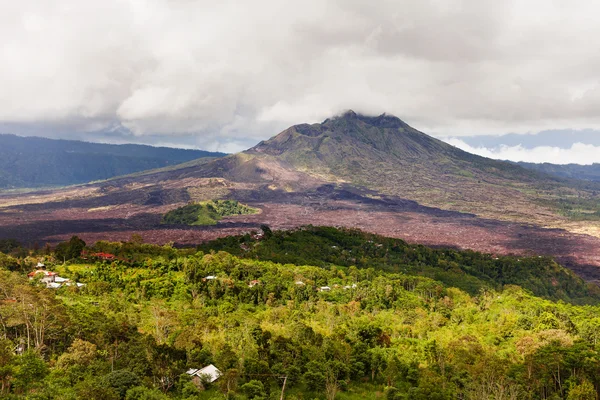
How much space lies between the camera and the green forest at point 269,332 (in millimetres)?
23688

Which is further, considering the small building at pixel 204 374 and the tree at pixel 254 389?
the small building at pixel 204 374

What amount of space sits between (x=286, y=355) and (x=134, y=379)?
34.6 feet

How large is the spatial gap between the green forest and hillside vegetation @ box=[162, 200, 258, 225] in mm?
58514

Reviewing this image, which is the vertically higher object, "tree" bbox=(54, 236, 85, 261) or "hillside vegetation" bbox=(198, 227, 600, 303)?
"tree" bbox=(54, 236, 85, 261)

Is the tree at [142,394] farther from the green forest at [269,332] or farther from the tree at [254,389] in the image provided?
the tree at [254,389]

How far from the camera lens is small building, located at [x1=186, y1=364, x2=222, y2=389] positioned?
82.4ft

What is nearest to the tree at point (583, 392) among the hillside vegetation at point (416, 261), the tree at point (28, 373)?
the tree at point (28, 373)

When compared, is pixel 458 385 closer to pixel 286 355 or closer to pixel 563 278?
pixel 286 355

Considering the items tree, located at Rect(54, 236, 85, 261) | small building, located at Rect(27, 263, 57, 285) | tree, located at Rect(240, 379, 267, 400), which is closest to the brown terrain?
tree, located at Rect(54, 236, 85, 261)

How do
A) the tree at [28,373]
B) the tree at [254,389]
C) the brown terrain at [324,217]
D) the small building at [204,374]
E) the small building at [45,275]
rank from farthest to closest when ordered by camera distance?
1. the brown terrain at [324,217]
2. the small building at [45,275]
3. the small building at [204,374]
4. the tree at [254,389]
5. the tree at [28,373]

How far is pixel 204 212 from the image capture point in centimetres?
13175

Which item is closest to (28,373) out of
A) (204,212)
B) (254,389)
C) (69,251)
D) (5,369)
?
(5,369)

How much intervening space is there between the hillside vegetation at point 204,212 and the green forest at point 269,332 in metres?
58.5

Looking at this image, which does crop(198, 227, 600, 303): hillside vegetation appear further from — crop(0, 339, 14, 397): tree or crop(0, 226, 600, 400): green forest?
crop(0, 339, 14, 397): tree
